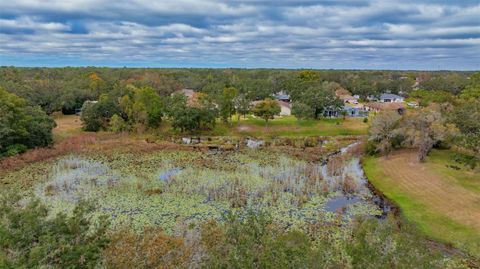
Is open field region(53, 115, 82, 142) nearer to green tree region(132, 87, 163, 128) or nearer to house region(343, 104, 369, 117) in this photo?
green tree region(132, 87, 163, 128)

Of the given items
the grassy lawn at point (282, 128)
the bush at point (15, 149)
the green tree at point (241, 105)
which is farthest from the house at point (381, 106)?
the bush at point (15, 149)

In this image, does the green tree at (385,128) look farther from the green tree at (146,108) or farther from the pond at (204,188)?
the green tree at (146,108)

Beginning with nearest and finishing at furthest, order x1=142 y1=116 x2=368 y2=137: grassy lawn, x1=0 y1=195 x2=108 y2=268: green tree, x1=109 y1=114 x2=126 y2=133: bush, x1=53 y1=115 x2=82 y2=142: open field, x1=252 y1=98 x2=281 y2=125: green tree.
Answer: x1=0 y1=195 x2=108 y2=268: green tree, x1=53 y1=115 x2=82 y2=142: open field, x1=109 y1=114 x2=126 y2=133: bush, x1=142 y1=116 x2=368 y2=137: grassy lawn, x1=252 y1=98 x2=281 y2=125: green tree

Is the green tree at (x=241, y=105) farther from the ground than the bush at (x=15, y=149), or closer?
farther from the ground

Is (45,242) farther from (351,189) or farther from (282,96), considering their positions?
(282,96)

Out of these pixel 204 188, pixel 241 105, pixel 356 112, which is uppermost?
pixel 241 105

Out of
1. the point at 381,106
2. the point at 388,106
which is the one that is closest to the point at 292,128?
the point at 388,106

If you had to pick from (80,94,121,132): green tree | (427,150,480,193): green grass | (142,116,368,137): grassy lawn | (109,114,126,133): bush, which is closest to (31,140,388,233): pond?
(427,150,480,193): green grass

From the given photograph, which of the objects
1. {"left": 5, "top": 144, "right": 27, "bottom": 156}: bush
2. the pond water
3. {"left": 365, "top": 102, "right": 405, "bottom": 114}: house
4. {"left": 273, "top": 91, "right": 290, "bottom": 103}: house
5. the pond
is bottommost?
the pond water

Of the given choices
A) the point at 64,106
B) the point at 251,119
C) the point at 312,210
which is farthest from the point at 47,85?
the point at 312,210
